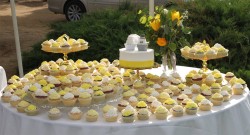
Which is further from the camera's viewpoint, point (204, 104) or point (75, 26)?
point (75, 26)

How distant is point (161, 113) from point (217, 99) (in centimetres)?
48

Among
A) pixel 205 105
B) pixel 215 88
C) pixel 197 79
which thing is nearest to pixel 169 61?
pixel 197 79

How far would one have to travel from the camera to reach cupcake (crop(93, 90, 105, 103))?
9.59 feet

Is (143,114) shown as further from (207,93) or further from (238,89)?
(238,89)

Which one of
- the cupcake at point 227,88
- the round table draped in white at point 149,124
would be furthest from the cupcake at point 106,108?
the cupcake at point 227,88

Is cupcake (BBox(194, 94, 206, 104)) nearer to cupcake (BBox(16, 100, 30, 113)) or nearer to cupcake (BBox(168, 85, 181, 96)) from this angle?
cupcake (BBox(168, 85, 181, 96))

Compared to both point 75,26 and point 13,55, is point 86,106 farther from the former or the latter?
point 13,55

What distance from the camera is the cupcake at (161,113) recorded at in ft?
8.80

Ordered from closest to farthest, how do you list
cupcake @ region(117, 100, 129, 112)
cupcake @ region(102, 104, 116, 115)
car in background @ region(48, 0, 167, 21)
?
1. cupcake @ region(102, 104, 116, 115)
2. cupcake @ region(117, 100, 129, 112)
3. car in background @ region(48, 0, 167, 21)

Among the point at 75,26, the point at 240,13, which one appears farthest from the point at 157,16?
the point at 75,26

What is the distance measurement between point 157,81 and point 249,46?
261 cm

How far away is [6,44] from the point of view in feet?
32.0

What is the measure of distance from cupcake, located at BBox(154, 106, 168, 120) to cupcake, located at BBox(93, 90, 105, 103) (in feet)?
1.39

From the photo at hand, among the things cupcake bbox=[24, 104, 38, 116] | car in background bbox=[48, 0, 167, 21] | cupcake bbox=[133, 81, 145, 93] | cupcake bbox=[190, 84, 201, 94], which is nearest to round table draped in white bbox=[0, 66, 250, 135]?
cupcake bbox=[24, 104, 38, 116]
